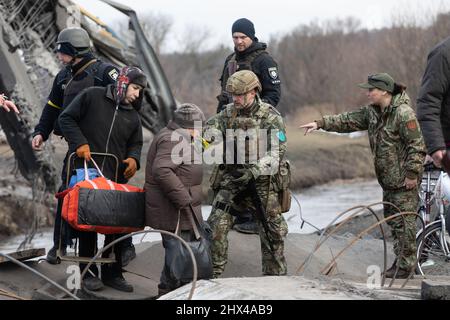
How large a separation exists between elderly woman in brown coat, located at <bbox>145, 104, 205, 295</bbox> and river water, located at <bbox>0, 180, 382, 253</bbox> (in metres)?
5.66

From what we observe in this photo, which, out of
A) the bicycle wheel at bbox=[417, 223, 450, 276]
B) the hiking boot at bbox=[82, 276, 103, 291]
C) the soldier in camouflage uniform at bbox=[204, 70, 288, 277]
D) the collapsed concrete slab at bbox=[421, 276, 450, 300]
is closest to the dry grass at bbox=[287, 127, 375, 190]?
the bicycle wheel at bbox=[417, 223, 450, 276]

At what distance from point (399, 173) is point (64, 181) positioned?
2902 millimetres

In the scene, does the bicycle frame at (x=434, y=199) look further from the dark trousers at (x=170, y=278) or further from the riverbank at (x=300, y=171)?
the riverbank at (x=300, y=171)

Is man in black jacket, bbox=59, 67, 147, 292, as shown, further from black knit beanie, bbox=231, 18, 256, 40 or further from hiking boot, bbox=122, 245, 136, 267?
black knit beanie, bbox=231, 18, 256, 40

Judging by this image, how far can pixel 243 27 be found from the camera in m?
8.82

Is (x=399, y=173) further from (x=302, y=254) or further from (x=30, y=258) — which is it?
(x=30, y=258)

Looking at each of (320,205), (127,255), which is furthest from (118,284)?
(320,205)

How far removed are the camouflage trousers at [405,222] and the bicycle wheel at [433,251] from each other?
0.77 meters

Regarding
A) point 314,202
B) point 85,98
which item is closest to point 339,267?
point 85,98

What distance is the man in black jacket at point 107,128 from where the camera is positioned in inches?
291

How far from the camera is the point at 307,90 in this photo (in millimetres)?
43438

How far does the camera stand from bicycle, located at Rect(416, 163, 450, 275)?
9109mm

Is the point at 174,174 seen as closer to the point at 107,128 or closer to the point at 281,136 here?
the point at 107,128

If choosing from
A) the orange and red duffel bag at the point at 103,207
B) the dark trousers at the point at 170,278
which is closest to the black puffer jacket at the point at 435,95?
the dark trousers at the point at 170,278
